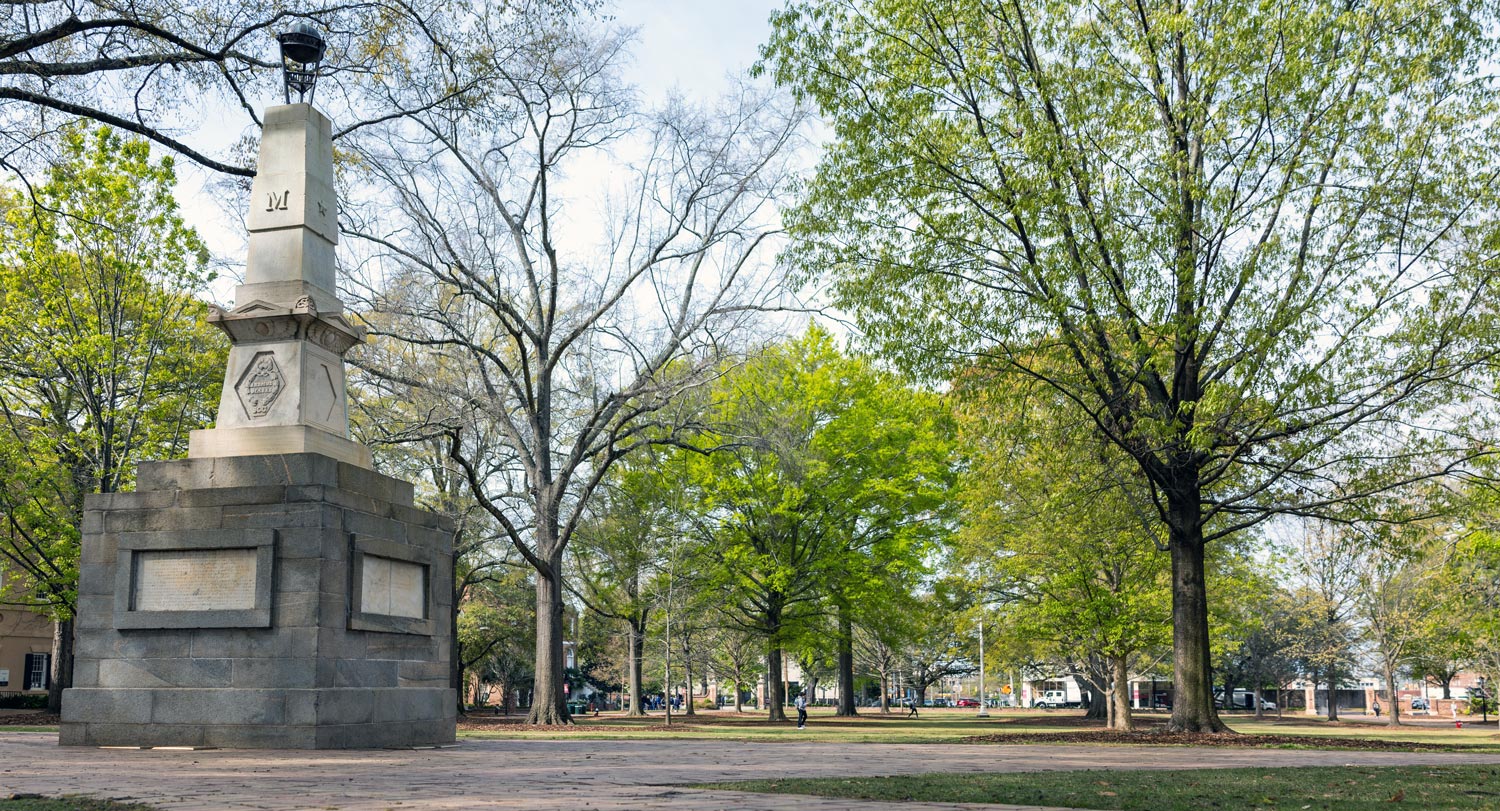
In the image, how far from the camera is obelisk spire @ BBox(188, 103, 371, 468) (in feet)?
42.8

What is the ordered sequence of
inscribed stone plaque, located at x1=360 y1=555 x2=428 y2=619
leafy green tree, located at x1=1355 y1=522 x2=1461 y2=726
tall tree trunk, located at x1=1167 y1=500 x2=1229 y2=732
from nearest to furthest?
1. inscribed stone plaque, located at x1=360 y1=555 x2=428 y2=619
2. tall tree trunk, located at x1=1167 y1=500 x2=1229 y2=732
3. leafy green tree, located at x1=1355 y1=522 x2=1461 y2=726

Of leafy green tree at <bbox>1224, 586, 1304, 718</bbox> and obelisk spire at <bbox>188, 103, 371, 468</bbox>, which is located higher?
obelisk spire at <bbox>188, 103, 371, 468</bbox>

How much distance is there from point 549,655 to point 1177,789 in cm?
2042

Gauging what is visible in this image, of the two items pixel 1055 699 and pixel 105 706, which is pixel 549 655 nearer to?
pixel 105 706

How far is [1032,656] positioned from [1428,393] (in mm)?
23302

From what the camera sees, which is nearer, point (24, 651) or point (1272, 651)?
point (24, 651)

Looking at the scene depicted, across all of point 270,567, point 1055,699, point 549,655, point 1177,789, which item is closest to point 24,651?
point 549,655

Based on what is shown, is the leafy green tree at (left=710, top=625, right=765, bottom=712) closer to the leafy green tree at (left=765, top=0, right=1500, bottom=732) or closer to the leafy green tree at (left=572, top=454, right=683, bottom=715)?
the leafy green tree at (left=572, top=454, right=683, bottom=715)

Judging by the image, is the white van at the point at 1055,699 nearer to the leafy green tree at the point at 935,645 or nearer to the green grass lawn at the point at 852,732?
the leafy green tree at the point at 935,645

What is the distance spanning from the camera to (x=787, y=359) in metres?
39.0

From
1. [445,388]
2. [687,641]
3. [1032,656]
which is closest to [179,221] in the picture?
[445,388]

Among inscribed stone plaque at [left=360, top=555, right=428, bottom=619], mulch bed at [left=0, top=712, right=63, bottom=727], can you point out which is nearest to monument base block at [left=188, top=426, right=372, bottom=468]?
inscribed stone plaque at [left=360, top=555, right=428, bottom=619]

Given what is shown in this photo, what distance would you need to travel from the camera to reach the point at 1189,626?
20047mm

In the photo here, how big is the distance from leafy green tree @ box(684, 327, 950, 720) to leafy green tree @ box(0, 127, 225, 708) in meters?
15.1
